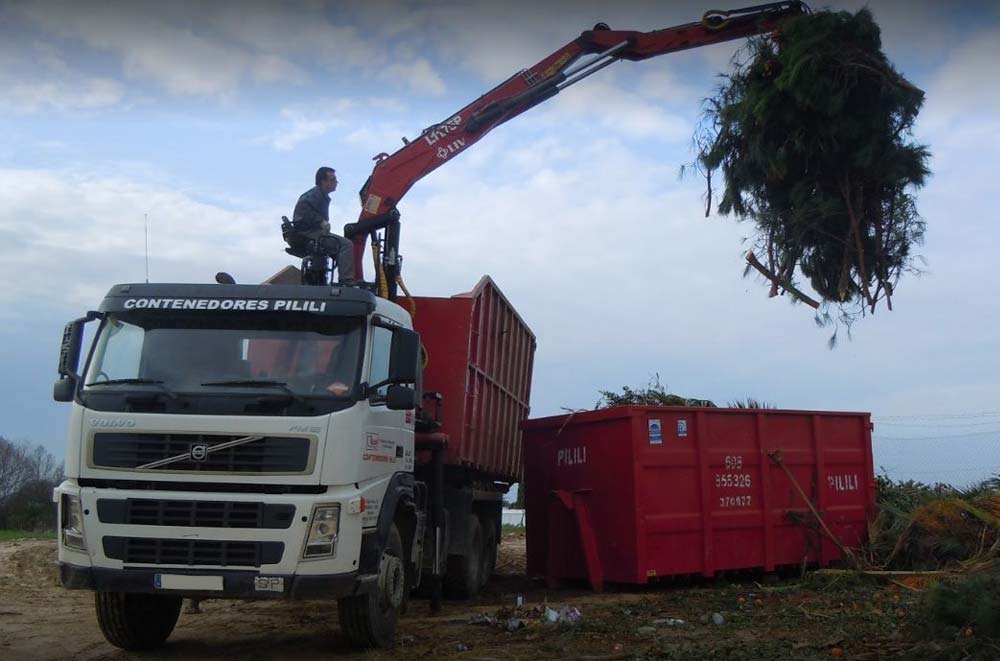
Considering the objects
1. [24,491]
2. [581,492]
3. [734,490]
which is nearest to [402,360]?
[581,492]

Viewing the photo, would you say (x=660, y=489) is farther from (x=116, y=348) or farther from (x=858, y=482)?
(x=116, y=348)

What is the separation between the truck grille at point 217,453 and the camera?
6441mm

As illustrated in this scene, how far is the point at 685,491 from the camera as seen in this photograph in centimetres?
1030

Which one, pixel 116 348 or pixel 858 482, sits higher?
pixel 116 348

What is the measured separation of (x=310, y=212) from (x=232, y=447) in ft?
10.1

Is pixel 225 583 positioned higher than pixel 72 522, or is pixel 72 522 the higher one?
pixel 72 522

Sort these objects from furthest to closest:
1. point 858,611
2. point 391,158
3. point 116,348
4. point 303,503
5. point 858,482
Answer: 1. point 858,482
2. point 391,158
3. point 858,611
4. point 116,348
5. point 303,503

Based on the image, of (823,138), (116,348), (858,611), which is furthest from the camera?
(823,138)

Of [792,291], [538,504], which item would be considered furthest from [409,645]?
[792,291]

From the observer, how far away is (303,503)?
6.39m

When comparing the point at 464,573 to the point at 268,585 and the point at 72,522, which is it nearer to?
the point at 268,585

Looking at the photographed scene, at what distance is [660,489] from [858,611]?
238 cm

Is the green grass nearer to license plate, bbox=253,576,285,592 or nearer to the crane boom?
the crane boom

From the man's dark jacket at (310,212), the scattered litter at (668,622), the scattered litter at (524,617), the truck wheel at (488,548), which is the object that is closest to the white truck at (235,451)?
the scattered litter at (524,617)
